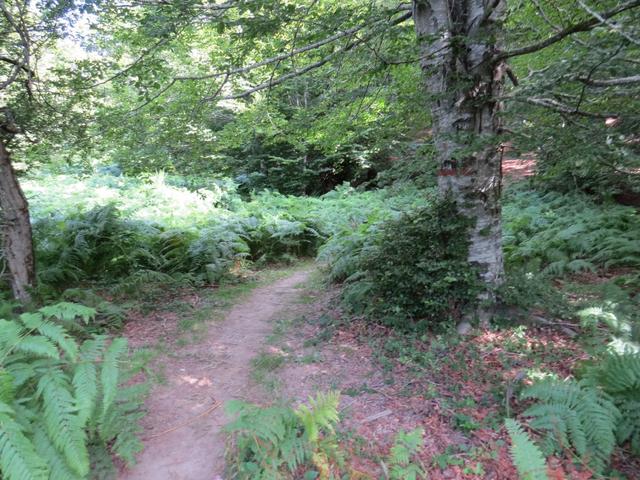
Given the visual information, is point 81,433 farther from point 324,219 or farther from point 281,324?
point 324,219

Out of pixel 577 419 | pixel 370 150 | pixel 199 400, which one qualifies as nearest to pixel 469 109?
pixel 370 150

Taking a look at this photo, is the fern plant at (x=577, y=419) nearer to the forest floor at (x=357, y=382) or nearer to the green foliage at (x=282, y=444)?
the forest floor at (x=357, y=382)

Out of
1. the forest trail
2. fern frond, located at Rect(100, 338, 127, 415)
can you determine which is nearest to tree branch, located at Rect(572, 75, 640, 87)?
the forest trail

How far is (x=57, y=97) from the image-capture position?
226 inches

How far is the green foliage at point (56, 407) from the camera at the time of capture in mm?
2123

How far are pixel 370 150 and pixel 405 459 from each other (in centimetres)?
437

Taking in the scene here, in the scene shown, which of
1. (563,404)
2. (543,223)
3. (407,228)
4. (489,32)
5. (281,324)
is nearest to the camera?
(563,404)

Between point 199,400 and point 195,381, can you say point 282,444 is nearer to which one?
point 199,400

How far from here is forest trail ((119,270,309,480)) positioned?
2.87 meters

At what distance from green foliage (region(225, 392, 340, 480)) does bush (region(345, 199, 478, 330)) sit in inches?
84.6

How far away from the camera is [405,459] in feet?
8.40

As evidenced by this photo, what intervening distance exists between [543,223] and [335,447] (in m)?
7.04

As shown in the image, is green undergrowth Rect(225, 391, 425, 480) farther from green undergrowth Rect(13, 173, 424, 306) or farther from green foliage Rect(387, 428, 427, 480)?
green undergrowth Rect(13, 173, 424, 306)

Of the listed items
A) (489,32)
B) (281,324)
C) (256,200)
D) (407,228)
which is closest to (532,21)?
(489,32)
